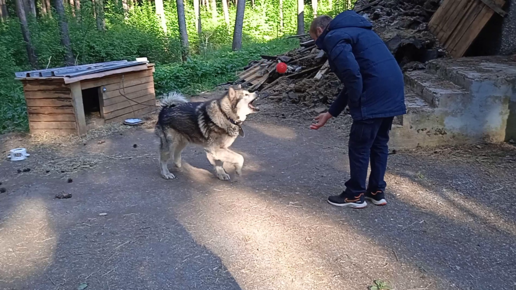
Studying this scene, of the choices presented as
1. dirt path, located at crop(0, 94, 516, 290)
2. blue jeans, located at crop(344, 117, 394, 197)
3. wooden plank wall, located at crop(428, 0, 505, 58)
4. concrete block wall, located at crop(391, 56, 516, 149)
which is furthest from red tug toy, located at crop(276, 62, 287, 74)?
blue jeans, located at crop(344, 117, 394, 197)

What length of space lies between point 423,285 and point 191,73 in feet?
36.1

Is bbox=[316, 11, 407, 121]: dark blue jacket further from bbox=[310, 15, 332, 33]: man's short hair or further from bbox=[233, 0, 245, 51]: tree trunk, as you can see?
bbox=[233, 0, 245, 51]: tree trunk

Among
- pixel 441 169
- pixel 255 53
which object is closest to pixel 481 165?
pixel 441 169

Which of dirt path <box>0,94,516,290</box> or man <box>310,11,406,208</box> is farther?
man <box>310,11,406,208</box>

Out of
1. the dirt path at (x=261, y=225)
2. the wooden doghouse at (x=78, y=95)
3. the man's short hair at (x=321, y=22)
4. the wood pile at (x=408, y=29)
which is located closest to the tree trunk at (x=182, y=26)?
the wood pile at (x=408, y=29)

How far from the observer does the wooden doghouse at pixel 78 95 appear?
7.72 metres

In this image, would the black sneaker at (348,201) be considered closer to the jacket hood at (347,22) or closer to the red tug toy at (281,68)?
the jacket hood at (347,22)

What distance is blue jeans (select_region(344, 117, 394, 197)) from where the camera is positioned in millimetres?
4141

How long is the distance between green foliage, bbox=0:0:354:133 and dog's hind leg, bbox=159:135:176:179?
449 centimetres

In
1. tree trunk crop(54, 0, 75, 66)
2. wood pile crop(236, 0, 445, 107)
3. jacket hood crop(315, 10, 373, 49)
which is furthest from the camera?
tree trunk crop(54, 0, 75, 66)

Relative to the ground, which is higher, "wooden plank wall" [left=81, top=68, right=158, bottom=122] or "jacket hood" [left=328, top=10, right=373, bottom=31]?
"jacket hood" [left=328, top=10, right=373, bottom=31]

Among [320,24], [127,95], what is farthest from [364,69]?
[127,95]

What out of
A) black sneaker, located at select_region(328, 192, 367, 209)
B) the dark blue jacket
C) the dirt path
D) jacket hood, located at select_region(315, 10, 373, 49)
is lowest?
the dirt path

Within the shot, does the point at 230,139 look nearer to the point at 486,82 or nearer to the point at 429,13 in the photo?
the point at 486,82
